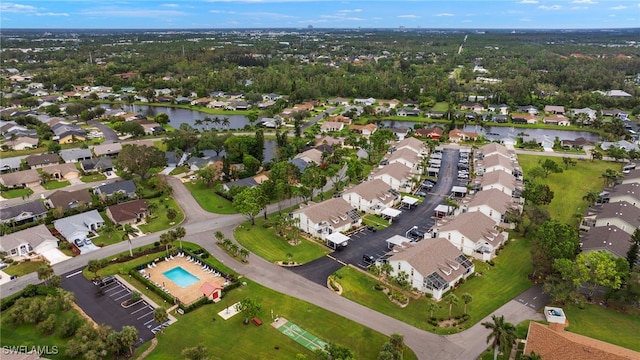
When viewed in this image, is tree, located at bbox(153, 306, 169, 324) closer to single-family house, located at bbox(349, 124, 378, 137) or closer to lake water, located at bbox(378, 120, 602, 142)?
single-family house, located at bbox(349, 124, 378, 137)

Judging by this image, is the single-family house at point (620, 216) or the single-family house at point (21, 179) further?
the single-family house at point (21, 179)

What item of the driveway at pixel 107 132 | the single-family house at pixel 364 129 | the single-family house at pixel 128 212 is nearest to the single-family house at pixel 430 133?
the single-family house at pixel 364 129

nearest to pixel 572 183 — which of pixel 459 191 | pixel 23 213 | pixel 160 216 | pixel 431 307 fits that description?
pixel 459 191

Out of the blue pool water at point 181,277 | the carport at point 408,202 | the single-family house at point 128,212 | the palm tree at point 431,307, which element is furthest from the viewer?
the carport at point 408,202

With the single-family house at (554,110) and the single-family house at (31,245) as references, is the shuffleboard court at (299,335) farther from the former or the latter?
the single-family house at (554,110)

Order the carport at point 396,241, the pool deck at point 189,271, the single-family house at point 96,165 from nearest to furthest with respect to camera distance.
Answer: the pool deck at point 189,271 < the carport at point 396,241 < the single-family house at point 96,165

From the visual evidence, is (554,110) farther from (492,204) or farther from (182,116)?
(182,116)

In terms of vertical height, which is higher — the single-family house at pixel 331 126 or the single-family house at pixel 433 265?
the single-family house at pixel 331 126
